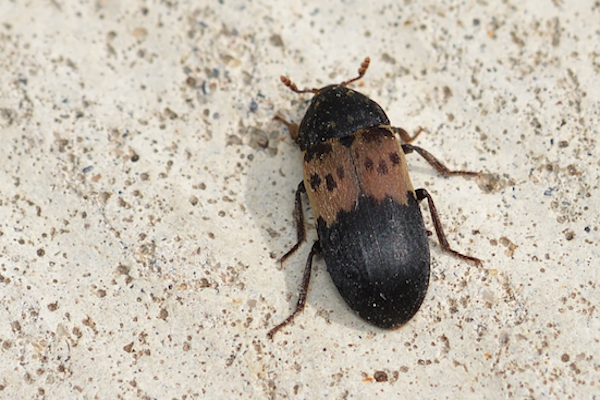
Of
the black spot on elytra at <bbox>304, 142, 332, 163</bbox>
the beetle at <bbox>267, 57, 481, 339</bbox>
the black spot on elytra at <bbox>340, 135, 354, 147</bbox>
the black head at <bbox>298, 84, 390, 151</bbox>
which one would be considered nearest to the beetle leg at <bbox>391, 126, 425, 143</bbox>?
the beetle at <bbox>267, 57, 481, 339</bbox>

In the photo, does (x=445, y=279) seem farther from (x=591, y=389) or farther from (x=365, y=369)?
(x=591, y=389)

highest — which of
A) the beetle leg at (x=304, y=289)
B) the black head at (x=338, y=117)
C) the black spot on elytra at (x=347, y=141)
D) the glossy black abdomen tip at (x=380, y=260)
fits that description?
the black head at (x=338, y=117)

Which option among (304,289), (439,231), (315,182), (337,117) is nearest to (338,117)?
(337,117)

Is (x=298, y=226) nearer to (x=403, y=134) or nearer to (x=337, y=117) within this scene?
(x=337, y=117)

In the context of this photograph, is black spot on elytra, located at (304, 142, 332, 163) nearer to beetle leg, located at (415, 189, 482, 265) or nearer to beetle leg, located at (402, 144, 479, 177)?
beetle leg, located at (402, 144, 479, 177)

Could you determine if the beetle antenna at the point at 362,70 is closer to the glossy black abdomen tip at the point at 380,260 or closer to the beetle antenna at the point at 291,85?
the beetle antenna at the point at 291,85

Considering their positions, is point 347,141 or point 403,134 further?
point 403,134

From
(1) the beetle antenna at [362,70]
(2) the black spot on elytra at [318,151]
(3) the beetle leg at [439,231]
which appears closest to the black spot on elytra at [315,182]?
(2) the black spot on elytra at [318,151]

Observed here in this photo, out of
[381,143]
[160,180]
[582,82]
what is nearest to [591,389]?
[381,143]
